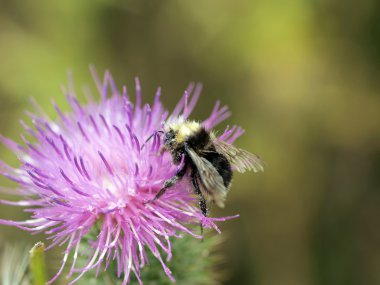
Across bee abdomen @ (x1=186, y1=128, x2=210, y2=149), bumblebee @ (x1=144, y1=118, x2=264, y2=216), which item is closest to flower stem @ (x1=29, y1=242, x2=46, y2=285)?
bumblebee @ (x1=144, y1=118, x2=264, y2=216)

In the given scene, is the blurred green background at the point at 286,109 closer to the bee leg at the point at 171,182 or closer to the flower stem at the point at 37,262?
the bee leg at the point at 171,182

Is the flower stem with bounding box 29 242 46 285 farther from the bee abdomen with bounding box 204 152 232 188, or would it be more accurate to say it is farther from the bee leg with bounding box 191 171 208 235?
the bee abdomen with bounding box 204 152 232 188

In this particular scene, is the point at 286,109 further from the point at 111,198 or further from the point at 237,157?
the point at 111,198

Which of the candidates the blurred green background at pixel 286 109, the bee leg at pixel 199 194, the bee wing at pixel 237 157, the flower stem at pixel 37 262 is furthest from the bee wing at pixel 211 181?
the blurred green background at pixel 286 109

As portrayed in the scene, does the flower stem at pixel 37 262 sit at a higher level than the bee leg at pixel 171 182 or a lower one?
lower

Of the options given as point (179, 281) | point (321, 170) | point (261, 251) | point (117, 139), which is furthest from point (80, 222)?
point (321, 170)

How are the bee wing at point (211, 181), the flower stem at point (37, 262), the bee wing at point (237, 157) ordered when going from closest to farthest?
the flower stem at point (37, 262) < the bee wing at point (211, 181) < the bee wing at point (237, 157)

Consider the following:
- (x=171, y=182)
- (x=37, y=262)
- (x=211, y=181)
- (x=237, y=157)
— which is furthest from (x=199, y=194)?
(x=37, y=262)
